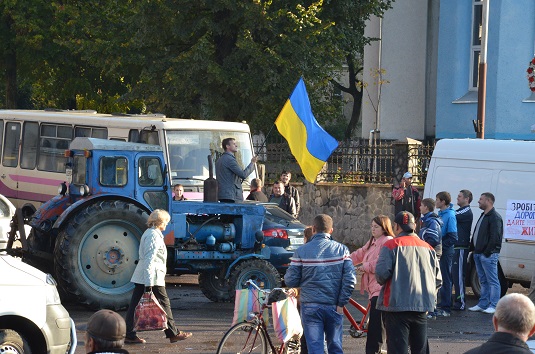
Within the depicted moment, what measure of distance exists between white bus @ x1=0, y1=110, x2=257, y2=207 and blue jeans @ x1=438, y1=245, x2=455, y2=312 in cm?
566

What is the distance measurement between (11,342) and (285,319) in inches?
96.7

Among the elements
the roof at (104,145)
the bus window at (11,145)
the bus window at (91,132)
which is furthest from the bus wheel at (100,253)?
the bus window at (11,145)

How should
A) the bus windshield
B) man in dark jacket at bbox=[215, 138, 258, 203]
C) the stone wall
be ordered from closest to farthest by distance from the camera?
man in dark jacket at bbox=[215, 138, 258, 203]
the bus windshield
the stone wall

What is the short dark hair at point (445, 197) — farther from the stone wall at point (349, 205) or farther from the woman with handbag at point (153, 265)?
the stone wall at point (349, 205)

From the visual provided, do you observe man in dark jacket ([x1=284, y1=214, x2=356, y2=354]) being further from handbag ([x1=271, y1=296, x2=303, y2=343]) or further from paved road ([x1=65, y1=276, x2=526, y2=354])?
paved road ([x1=65, y1=276, x2=526, y2=354])

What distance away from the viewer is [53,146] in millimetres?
22844

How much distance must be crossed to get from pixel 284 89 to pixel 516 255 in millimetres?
10871

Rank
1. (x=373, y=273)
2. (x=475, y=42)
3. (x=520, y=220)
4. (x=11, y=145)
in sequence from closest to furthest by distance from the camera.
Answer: (x=373, y=273) < (x=520, y=220) < (x=11, y=145) < (x=475, y=42)

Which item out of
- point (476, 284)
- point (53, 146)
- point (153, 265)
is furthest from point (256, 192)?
point (153, 265)

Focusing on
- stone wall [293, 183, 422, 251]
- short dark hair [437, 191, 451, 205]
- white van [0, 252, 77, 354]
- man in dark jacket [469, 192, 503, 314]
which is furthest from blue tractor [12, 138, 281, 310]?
stone wall [293, 183, 422, 251]

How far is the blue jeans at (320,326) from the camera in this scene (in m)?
9.68

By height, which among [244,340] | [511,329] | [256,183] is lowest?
[244,340]

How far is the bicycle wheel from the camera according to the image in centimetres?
988

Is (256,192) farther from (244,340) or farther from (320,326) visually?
(320,326)
